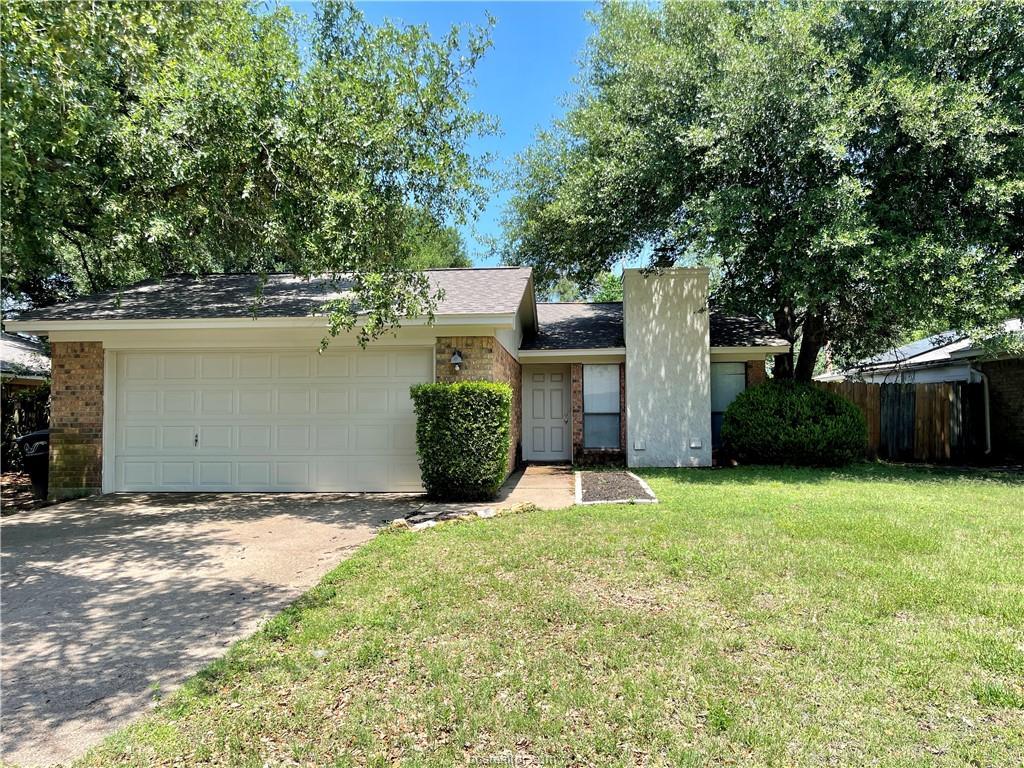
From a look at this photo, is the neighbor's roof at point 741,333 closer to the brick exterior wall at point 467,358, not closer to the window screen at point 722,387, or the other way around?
the window screen at point 722,387

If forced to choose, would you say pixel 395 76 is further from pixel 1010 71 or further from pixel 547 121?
pixel 1010 71

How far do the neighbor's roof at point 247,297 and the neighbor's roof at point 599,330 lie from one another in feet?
7.51

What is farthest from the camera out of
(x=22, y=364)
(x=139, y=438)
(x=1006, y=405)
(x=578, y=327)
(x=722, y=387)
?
(x=578, y=327)

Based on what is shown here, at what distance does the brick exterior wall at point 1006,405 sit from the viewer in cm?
1330

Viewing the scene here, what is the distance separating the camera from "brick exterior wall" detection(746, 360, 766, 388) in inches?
490

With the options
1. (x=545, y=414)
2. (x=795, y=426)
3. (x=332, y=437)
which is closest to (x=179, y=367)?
(x=332, y=437)

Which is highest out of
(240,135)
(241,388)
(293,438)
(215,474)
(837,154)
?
(837,154)

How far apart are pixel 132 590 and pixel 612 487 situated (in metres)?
6.37

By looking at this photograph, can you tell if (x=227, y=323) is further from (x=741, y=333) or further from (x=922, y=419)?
(x=922, y=419)

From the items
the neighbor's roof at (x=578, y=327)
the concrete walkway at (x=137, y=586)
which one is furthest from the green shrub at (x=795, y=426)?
the concrete walkway at (x=137, y=586)

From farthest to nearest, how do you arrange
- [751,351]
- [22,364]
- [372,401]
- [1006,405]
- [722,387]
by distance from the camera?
[22,364]
[1006,405]
[722,387]
[751,351]
[372,401]

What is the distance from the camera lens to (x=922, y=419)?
44.9 ft

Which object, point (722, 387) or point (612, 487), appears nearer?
point (612, 487)

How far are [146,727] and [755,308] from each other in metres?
12.6
